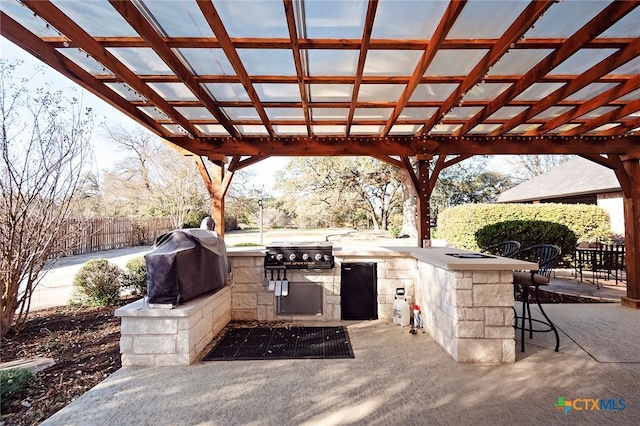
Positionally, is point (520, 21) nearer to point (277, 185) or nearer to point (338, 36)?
point (338, 36)

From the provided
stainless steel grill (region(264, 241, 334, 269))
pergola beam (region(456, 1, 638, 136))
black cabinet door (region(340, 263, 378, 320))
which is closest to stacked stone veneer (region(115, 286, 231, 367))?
stainless steel grill (region(264, 241, 334, 269))

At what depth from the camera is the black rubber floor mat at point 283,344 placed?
287 centimetres

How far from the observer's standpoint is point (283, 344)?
10.3ft

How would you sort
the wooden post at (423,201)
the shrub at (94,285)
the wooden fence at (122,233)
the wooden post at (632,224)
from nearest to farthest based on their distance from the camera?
the wooden post at (632,224) → the shrub at (94,285) → the wooden post at (423,201) → the wooden fence at (122,233)

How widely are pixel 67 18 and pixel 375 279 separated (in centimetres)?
370

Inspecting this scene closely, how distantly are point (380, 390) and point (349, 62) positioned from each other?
2.67 m

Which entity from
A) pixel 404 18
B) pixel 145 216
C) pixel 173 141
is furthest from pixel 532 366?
pixel 145 216

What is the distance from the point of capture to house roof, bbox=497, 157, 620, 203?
8.66 metres

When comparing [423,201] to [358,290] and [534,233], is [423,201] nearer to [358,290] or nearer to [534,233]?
[358,290]

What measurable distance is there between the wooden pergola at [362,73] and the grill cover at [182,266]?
1.40m

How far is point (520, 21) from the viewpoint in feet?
6.74

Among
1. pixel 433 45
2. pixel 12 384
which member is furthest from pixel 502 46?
pixel 12 384

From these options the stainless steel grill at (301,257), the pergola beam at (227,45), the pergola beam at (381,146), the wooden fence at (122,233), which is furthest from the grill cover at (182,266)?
the wooden fence at (122,233)

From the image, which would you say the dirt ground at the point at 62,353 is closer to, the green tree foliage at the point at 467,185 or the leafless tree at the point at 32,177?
the leafless tree at the point at 32,177
